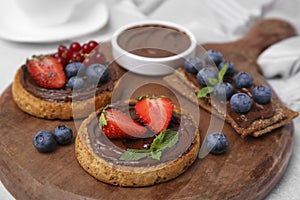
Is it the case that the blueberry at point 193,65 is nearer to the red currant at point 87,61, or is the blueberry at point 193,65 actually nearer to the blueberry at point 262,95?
the blueberry at point 262,95

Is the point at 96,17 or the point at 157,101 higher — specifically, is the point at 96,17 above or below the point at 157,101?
below

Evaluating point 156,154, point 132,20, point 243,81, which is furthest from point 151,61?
point 132,20

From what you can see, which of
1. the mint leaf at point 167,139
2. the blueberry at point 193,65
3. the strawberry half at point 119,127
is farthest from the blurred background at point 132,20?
the strawberry half at point 119,127

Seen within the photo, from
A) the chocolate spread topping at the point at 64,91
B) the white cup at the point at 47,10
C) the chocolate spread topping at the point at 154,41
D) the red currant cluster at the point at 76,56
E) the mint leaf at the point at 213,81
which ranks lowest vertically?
the white cup at the point at 47,10

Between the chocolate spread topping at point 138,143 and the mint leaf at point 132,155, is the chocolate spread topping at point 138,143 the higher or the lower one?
the lower one

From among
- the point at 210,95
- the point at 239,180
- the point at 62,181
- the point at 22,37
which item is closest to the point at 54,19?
the point at 22,37

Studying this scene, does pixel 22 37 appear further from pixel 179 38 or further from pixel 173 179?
pixel 173 179

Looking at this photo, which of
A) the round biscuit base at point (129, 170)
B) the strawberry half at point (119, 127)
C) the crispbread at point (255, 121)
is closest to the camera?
the round biscuit base at point (129, 170)

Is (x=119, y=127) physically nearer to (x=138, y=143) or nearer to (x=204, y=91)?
(x=138, y=143)

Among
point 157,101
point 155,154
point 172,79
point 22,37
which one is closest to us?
point 155,154
